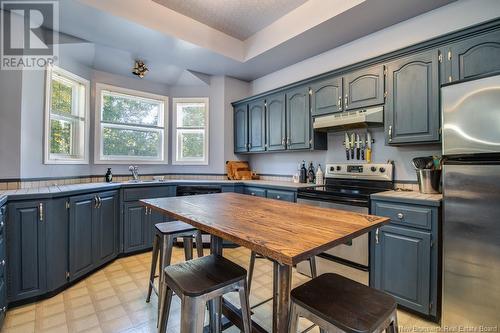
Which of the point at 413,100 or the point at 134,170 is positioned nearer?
the point at 413,100

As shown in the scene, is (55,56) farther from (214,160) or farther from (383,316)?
(383,316)

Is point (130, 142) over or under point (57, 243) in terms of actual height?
over

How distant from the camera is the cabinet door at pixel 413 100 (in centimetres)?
210

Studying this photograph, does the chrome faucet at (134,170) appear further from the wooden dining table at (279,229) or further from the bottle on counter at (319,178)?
the bottle on counter at (319,178)

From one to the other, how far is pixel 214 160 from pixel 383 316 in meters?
3.44

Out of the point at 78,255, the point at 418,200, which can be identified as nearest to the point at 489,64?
the point at 418,200

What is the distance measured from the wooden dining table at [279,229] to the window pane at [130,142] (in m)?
2.45

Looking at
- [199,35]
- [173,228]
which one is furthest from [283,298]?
[199,35]

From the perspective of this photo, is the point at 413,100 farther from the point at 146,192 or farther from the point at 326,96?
the point at 146,192

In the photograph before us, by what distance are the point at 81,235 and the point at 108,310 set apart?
0.86 m

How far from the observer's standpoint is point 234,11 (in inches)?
113

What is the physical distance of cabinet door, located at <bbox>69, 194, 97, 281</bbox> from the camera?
94.0 inches

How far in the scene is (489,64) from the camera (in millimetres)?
1841

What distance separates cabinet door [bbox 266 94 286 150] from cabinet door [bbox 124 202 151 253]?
195 centimetres
